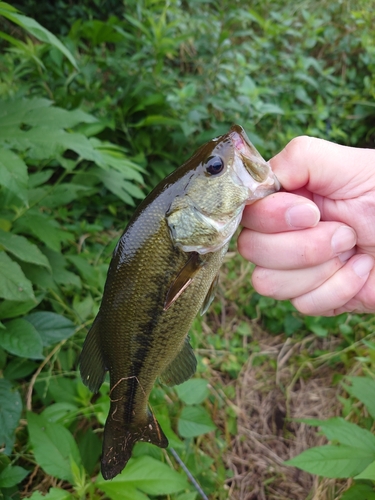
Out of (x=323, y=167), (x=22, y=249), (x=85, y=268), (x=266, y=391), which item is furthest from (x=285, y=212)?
(x=266, y=391)

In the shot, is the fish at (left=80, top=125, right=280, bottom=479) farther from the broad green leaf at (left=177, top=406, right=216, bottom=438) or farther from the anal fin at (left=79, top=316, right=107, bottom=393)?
the broad green leaf at (left=177, top=406, right=216, bottom=438)

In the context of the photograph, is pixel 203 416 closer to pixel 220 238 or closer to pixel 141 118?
pixel 220 238

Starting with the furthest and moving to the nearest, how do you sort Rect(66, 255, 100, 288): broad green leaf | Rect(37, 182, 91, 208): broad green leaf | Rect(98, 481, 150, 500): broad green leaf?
Rect(66, 255, 100, 288): broad green leaf → Rect(37, 182, 91, 208): broad green leaf → Rect(98, 481, 150, 500): broad green leaf

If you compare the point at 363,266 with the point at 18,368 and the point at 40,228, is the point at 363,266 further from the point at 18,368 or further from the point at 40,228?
the point at 18,368

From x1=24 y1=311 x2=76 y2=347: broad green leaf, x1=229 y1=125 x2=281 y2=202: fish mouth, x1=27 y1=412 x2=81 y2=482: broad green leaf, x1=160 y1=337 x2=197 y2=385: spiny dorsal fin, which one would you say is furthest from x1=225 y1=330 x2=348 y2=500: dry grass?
x1=229 y1=125 x2=281 y2=202: fish mouth

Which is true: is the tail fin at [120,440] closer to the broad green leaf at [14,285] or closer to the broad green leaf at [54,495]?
the broad green leaf at [54,495]

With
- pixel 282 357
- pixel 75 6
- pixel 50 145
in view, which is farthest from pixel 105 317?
pixel 75 6
